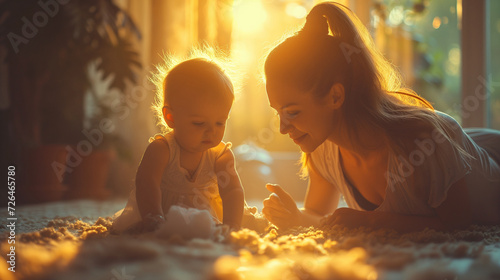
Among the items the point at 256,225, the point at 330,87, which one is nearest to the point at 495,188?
the point at 330,87

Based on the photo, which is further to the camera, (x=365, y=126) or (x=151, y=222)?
(x=365, y=126)

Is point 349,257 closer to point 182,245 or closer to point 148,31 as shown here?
point 182,245

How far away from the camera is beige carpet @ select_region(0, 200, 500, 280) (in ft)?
→ 1.99

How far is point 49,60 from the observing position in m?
2.15

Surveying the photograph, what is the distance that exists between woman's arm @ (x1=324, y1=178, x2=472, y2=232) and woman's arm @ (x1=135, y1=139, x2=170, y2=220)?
46 cm

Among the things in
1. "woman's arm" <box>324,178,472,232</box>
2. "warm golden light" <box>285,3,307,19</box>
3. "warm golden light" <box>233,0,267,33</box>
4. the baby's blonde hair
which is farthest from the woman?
"warm golden light" <box>285,3,307,19</box>

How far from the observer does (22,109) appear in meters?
2.29

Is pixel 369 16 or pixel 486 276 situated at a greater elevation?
pixel 369 16

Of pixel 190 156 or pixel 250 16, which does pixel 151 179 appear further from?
pixel 250 16

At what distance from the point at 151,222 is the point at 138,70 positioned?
2048 mm

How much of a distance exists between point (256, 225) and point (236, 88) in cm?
41

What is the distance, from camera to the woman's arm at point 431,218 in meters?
1.08

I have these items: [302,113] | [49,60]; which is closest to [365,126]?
[302,113]

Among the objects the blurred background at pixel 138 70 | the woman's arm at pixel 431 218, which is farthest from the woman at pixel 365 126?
the blurred background at pixel 138 70
